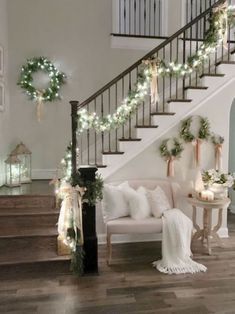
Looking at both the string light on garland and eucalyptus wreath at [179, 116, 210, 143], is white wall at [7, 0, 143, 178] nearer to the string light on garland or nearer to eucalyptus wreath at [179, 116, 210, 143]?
the string light on garland

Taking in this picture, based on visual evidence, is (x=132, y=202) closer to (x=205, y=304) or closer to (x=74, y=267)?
(x=74, y=267)

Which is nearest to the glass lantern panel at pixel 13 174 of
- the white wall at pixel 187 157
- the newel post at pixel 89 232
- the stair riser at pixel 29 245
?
the stair riser at pixel 29 245

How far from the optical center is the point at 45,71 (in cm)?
532

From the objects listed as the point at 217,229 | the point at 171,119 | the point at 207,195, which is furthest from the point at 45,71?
the point at 217,229

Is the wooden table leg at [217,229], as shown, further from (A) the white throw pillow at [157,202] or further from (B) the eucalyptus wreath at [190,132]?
(B) the eucalyptus wreath at [190,132]

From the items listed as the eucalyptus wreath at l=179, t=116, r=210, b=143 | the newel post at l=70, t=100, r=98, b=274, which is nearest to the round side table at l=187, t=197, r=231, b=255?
the eucalyptus wreath at l=179, t=116, r=210, b=143

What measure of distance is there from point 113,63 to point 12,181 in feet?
9.23

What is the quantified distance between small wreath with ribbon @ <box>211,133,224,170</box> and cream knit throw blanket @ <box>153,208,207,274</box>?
1252mm

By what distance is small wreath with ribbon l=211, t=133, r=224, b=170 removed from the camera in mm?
4430

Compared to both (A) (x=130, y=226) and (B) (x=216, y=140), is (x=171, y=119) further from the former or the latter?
(A) (x=130, y=226)

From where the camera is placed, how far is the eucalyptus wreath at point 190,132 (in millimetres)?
4289

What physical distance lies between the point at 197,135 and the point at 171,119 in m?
0.46

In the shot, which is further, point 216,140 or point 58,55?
point 58,55

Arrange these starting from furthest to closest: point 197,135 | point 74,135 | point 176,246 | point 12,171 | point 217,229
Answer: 1. point 12,171
2. point 197,135
3. point 217,229
4. point 74,135
5. point 176,246
